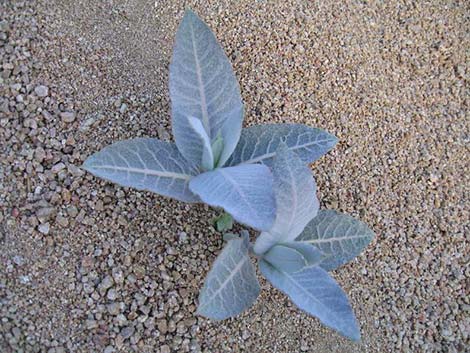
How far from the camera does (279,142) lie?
1435 mm

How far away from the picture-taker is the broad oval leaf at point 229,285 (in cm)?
127

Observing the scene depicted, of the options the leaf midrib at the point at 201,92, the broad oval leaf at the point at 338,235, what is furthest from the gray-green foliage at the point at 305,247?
the leaf midrib at the point at 201,92

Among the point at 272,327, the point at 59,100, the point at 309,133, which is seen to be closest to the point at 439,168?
the point at 309,133

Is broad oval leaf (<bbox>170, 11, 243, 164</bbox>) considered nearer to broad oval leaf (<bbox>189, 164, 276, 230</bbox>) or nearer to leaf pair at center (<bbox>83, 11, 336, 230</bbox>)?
leaf pair at center (<bbox>83, 11, 336, 230</bbox>)

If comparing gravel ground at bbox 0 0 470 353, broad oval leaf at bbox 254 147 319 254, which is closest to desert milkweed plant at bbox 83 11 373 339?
broad oval leaf at bbox 254 147 319 254

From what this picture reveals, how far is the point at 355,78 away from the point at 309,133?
1.58ft

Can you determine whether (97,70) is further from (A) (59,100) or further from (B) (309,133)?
(B) (309,133)

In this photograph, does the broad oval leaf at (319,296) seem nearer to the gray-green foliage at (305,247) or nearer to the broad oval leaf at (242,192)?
the gray-green foliage at (305,247)

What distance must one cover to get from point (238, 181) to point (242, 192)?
0.14 feet

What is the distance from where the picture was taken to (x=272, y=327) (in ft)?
4.99

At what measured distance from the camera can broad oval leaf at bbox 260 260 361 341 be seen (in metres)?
1.19

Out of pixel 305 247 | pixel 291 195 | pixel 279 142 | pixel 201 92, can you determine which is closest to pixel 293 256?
pixel 305 247

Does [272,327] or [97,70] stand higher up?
[97,70]

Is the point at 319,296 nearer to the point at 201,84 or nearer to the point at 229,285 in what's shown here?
the point at 229,285
